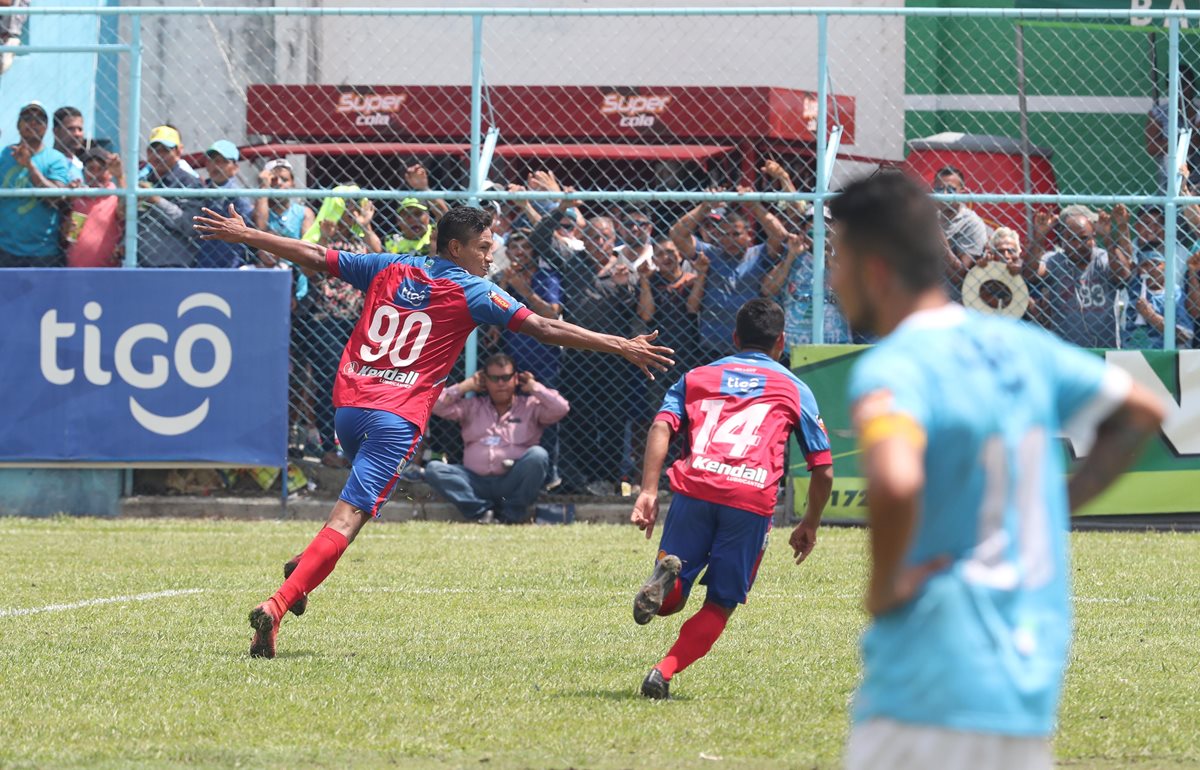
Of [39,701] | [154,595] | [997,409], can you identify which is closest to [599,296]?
[154,595]

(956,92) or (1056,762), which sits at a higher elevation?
(956,92)

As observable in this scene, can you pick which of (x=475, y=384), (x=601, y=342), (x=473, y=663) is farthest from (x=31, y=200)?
(x=473, y=663)

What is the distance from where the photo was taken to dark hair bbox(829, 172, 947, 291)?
9.77ft

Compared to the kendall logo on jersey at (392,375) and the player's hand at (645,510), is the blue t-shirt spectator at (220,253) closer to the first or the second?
the kendall logo on jersey at (392,375)

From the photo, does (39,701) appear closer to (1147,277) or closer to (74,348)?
(74,348)

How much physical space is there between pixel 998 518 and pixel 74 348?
11275 mm

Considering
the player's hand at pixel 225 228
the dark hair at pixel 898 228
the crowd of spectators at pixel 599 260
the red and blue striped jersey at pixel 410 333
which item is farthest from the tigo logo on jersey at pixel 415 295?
the crowd of spectators at pixel 599 260

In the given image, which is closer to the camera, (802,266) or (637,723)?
(637,723)

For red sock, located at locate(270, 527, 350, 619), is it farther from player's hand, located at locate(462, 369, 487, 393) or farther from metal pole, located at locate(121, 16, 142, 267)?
metal pole, located at locate(121, 16, 142, 267)

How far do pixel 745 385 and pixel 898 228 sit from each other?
11.5ft

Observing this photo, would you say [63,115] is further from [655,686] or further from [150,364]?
[655,686]

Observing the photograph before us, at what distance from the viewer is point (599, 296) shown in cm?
1295

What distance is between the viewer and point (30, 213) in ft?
43.4

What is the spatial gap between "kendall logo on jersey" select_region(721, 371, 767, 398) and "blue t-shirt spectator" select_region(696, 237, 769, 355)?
616cm
